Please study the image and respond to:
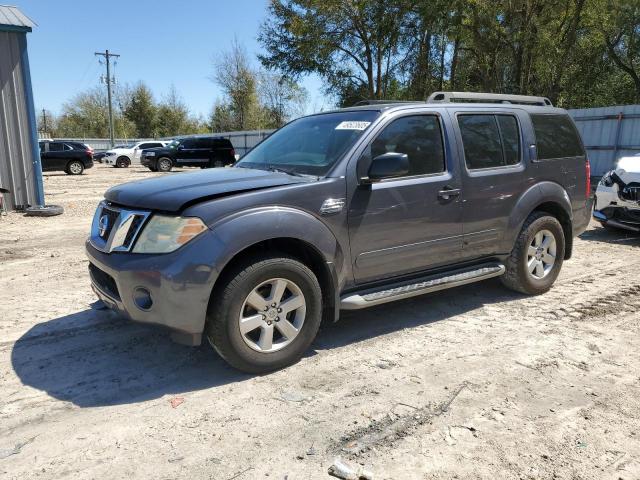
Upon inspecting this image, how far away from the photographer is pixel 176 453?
106 inches

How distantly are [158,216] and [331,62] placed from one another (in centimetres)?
2388

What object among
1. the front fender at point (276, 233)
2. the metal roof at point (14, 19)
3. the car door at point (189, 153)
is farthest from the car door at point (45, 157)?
the front fender at point (276, 233)

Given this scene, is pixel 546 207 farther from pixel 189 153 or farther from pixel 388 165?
pixel 189 153

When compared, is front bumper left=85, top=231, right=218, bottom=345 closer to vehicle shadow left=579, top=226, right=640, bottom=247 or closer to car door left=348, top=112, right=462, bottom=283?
car door left=348, top=112, right=462, bottom=283

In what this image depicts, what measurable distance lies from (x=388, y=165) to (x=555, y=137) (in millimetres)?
2612

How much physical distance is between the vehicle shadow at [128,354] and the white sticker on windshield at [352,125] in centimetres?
171

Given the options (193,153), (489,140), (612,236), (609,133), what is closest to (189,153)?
(193,153)

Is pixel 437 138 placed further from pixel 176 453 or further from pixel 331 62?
pixel 331 62

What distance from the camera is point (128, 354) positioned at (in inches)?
154

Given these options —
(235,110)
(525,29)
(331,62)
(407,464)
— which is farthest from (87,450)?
(235,110)

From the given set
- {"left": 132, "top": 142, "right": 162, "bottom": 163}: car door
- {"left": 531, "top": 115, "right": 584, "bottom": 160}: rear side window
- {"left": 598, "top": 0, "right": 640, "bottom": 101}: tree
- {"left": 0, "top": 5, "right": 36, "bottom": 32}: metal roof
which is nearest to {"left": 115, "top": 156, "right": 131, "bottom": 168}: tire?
{"left": 132, "top": 142, "right": 162, "bottom": 163}: car door

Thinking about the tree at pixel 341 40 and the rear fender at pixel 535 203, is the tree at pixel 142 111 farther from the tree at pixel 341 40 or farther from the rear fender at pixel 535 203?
the rear fender at pixel 535 203

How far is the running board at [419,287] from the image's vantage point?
12.7 ft

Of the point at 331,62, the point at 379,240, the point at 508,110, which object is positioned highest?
the point at 331,62
